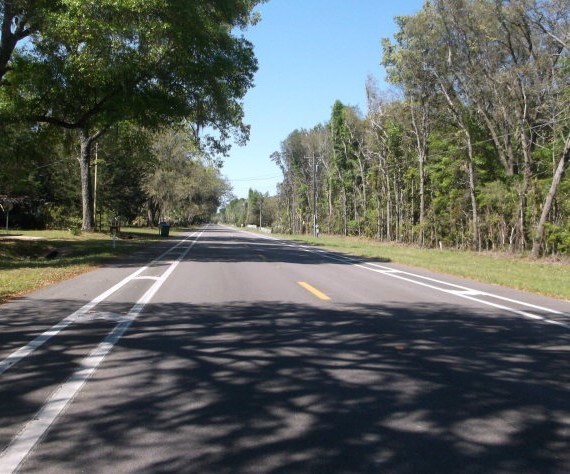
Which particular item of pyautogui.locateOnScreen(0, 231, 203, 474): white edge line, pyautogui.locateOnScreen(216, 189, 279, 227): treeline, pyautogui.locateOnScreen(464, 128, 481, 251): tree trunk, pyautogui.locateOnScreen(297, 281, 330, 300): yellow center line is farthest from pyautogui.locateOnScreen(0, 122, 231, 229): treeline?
pyautogui.locateOnScreen(216, 189, 279, 227): treeline

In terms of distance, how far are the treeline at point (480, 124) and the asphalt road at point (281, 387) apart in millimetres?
21786

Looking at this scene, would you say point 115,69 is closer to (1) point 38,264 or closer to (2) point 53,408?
(1) point 38,264

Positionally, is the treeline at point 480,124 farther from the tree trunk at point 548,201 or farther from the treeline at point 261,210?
the treeline at point 261,210

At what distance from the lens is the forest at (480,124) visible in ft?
92.8

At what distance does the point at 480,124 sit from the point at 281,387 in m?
34.6

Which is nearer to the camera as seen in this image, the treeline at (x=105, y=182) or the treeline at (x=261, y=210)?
the treeline at (x=105, y=182)

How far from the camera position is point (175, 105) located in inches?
888

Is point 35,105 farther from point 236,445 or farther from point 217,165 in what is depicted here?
point 236,445

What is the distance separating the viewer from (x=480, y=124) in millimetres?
36156

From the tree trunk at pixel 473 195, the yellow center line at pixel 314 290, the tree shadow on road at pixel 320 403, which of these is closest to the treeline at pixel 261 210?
the tree trunk at pixel 473 195

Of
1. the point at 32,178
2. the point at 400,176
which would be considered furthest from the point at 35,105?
the point at 400,176

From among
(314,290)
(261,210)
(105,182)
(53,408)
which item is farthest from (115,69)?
(261,210)

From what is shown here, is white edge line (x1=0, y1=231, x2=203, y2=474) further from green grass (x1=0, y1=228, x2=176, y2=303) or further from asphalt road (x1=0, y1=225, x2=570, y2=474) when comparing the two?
green grass (x1=0, y1=228, x2=176, y2=303)

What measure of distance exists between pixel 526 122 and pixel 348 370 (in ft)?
96.3
